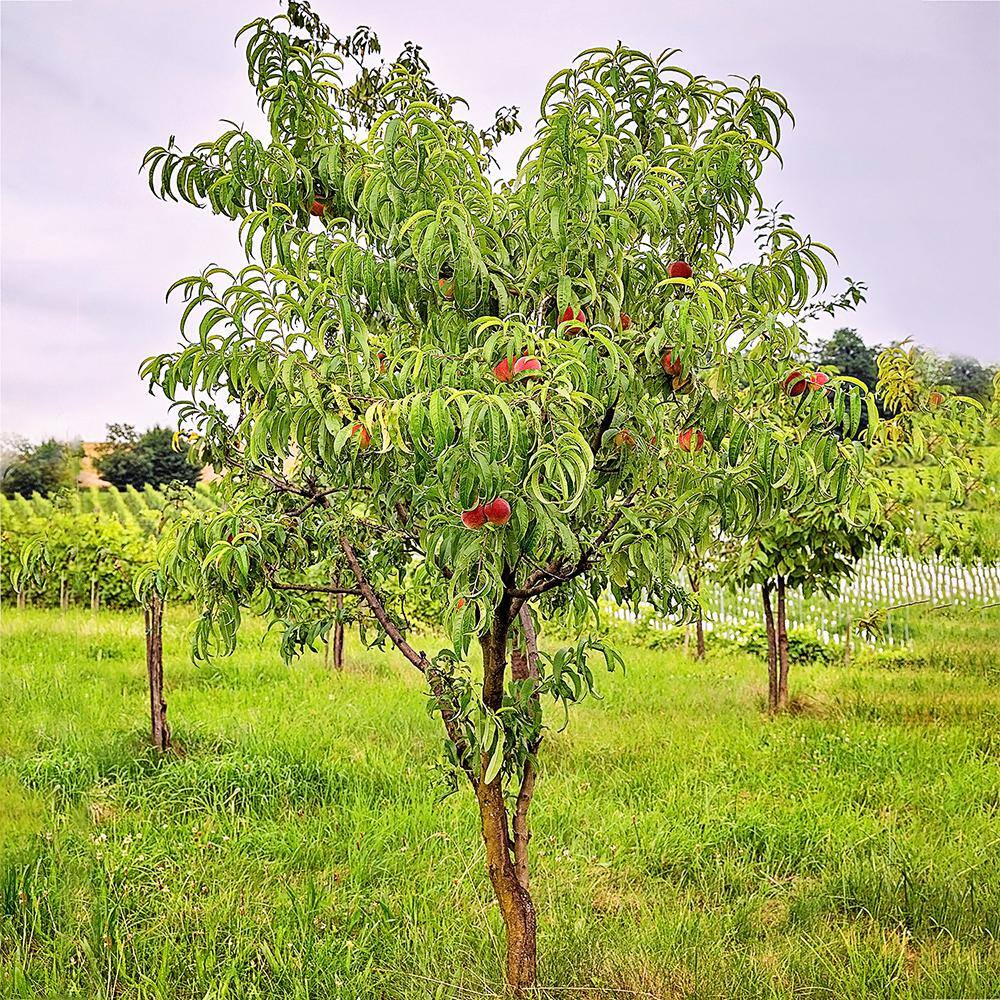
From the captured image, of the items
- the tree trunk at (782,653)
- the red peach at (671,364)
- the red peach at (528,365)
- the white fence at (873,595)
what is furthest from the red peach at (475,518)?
the white fence at (873,595)

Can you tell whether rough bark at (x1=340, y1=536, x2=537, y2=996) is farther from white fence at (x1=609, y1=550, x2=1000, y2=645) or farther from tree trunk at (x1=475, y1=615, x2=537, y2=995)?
white fence at (x1=609, y1=550, x2=1000, y2=645)

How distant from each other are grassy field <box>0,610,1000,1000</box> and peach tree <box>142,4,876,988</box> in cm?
49

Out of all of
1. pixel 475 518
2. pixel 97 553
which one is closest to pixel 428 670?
pixel 475 518

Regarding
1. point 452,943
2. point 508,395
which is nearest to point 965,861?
point 452,943

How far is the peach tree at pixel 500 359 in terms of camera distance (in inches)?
57.7

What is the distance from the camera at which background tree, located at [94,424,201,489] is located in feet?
18.7

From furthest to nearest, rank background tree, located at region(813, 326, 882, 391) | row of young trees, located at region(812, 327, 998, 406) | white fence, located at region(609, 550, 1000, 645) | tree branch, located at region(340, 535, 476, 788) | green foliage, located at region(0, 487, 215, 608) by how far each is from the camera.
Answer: background tree, located at region(813, 326, 882, 391)
white fence, located at region(609, 550, 1000, 645)
green foliage, located at region(0, 487, 215, 608)
row of young trees, located at region(812, 327, 998, 406)
tree branch, located at region(340, 535, 476, 788)

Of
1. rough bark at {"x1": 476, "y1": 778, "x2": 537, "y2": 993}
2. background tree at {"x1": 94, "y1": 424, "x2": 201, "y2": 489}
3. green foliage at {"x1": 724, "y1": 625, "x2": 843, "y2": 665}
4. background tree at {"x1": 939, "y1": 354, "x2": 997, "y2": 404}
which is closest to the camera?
rough bark at {"x1": 476, "y1": 778, "x2": 537, "y2": 993}

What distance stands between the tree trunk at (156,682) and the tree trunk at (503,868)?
6.60 ft

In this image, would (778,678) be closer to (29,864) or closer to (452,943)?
(452,943)

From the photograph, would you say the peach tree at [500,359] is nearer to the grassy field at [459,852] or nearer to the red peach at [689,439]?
the red peach at [689,439]

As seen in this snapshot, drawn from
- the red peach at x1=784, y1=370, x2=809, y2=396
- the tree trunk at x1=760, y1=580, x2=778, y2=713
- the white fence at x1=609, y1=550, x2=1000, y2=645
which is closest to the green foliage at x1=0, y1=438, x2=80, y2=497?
the red peach at x1=784, y1=370, x2=809, y2=396

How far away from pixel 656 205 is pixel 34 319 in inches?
113

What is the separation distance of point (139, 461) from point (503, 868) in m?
4.85
